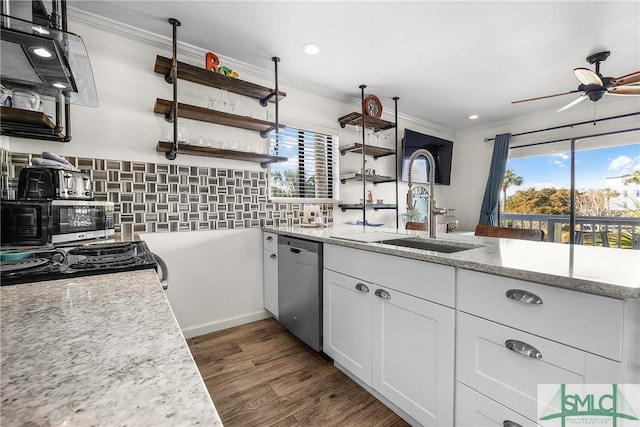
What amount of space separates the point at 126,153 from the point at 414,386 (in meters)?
2.40

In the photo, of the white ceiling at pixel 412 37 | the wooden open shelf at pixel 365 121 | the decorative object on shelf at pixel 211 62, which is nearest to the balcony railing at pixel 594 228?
the white ceiling at pixel 412 37

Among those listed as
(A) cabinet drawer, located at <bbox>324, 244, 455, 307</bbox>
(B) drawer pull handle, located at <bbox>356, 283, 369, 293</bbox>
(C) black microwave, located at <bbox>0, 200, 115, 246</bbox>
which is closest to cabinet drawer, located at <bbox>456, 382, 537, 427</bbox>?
(A) cabinet drawer, located at <bbox>324, 244, 455, 307</bbox>

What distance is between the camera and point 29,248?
1.30m

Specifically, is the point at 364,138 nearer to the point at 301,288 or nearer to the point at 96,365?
the point at 301,288

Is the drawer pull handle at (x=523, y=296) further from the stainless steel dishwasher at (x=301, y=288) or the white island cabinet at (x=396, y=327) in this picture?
the stainless steel dishwasher at (x=301, y=288)

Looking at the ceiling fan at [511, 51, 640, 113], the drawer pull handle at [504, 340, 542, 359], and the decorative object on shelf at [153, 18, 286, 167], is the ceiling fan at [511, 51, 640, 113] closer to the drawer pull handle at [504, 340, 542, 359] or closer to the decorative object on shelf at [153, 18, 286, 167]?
the drawer pull handle at [504, 340, 542, 359]

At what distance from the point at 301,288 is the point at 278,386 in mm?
631

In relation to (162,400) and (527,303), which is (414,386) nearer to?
(527,303)

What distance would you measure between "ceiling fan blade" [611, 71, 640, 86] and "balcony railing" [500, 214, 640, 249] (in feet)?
6.50

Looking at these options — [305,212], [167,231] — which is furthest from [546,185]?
[167,231]

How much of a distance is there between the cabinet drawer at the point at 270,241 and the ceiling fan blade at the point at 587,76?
8.87 ft

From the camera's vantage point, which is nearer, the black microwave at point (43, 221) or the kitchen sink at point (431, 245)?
the black microwave at point (43, 221)

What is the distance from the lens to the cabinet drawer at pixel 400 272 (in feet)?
3.79

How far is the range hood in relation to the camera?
0.78 m
